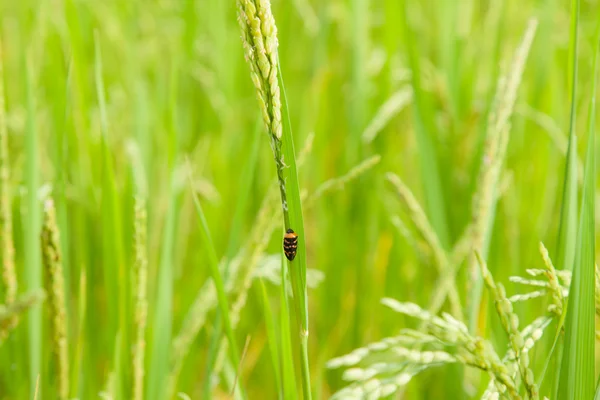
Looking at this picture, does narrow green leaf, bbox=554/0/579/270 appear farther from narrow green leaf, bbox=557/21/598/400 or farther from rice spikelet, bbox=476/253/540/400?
rice spikelet, bbox=476/253/540/400

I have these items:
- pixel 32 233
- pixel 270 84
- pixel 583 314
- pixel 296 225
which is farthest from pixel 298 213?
Answer: pixel 32 233

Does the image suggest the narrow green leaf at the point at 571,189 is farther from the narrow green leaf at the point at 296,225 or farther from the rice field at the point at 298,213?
the narrow green leaf at the point at 296,225

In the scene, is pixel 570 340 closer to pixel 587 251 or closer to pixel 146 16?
pixel 587 251

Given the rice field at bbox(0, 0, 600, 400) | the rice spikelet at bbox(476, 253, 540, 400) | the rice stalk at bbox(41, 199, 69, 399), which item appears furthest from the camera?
the rice stalk at bbox(41, 199, 69, 399)

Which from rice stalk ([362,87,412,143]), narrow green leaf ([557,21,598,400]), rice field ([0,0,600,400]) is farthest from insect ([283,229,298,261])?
rice stalk ([362,87,412,143])

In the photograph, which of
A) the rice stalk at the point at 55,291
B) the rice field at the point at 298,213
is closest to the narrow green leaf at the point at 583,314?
the rice field at the point at 298,213

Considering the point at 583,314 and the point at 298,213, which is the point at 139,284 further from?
the point at 583,314

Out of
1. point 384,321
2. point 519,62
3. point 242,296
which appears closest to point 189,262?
point 384,321
